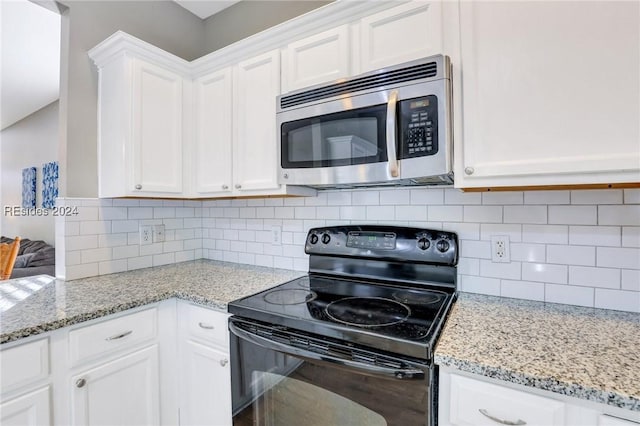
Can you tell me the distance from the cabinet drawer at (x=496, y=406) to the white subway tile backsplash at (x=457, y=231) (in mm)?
630

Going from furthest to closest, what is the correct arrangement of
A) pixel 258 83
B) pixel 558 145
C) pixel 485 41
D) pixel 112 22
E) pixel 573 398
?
1. pixel 112 22
2. pixel 258 83
3. pixel 485 41
4. pixel 558 145
5. pixel 573 398

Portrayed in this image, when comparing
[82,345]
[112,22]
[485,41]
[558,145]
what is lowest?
[82,345]

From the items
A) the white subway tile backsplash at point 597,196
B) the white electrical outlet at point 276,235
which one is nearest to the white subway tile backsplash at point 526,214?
the white subway tile backsplash at point 597,196

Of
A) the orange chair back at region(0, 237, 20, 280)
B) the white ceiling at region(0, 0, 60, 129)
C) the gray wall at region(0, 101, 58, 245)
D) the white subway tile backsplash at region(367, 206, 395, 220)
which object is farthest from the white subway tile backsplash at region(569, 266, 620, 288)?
the gray wall at region(0, 101, 58, 245)

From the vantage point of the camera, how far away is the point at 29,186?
Result: 15.8 feet

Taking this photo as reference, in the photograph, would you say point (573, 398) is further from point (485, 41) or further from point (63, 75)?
point (63, 75)

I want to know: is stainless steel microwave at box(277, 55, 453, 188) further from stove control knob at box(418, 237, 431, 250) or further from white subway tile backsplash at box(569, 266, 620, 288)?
white subway tile backsplash at box(569, 266, 620, 288)

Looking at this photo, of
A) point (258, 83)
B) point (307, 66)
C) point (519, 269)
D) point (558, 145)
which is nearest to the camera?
point (558, 145)

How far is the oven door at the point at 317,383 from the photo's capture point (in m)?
0.86

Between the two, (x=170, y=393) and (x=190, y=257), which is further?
(x=190, y=257)

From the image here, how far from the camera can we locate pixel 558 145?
3.15ft

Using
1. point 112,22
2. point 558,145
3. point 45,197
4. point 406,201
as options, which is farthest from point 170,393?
point 45,197

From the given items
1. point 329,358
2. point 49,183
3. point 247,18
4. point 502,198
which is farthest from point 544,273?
point 49,183

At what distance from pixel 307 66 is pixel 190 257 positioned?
5.05 ft
